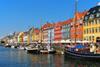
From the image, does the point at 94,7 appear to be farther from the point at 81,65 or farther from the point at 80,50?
the point at 81,65

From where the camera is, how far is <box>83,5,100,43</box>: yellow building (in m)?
119

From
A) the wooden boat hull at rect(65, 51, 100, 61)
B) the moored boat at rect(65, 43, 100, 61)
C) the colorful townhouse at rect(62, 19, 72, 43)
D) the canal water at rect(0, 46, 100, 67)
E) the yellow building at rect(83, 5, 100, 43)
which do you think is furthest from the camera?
the colorful townhouse at rect(62, 19, 72, 43)

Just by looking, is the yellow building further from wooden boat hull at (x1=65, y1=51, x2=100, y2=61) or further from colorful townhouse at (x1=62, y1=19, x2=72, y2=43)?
wooden boat hull at (x1=65, y1=51, x2=100, y2=61)

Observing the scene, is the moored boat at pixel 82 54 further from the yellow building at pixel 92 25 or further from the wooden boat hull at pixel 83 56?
the yellow building at pixel 92 25

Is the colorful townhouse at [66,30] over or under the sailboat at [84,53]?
over

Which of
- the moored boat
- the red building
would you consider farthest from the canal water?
the red building

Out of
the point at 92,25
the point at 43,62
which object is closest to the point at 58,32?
the point at 92,25

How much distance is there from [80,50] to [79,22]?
56.3 metres

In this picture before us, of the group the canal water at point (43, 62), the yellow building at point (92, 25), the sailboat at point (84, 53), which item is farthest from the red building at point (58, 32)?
the canal water at point (43, 62)

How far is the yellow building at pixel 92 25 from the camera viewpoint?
390ft

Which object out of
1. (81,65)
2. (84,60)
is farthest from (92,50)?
(81,65)

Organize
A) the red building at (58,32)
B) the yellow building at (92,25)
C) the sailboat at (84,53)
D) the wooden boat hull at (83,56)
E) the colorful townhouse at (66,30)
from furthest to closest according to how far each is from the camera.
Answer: the red building at (58,32)
the colorful townhouse at (66,30)
the yellow building at (92,25)
the sailboat at (84,53)
the wooden boat hull at (83,56)

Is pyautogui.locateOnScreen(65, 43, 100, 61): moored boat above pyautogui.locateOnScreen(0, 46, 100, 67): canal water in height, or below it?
above

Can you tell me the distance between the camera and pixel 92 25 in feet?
401
